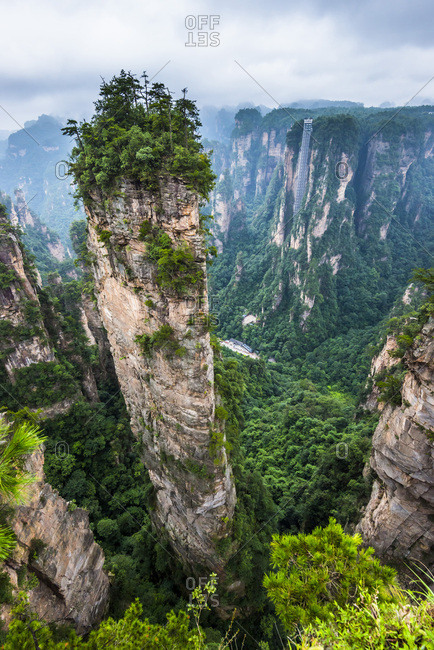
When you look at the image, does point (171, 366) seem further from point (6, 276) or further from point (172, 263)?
point (6, 276)

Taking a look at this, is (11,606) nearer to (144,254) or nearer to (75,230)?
(144,254)

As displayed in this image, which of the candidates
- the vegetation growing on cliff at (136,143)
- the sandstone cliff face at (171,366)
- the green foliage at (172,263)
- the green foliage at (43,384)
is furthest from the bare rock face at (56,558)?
the green foliage at (43,384)

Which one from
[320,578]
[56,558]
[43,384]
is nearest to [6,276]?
[43,384]

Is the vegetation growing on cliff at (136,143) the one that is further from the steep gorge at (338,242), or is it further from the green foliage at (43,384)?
the steep gorge at (338,242)

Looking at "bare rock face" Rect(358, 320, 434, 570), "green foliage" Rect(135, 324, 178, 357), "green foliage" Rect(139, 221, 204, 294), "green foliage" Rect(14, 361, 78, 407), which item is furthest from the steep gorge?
"green foliage" Rect(139, 221, 204, 294)

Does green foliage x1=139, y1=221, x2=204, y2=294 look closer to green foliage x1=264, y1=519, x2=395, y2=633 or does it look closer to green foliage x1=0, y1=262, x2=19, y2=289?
green foliage x1=264, y1=519, x2=395, y2=633

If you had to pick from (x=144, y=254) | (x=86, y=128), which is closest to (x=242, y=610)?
(x=144, y=254)
